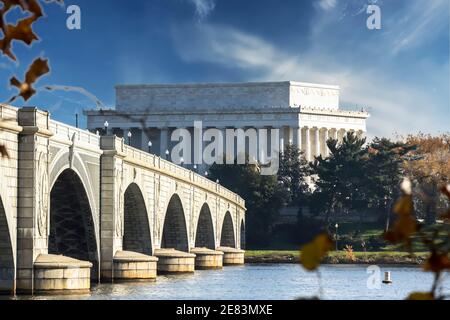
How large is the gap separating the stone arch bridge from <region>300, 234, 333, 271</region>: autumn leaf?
25.2 meters

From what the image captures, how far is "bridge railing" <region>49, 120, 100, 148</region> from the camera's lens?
174 feet

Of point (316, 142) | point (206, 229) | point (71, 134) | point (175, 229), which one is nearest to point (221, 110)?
point (316, 142)

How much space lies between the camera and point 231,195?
401ft

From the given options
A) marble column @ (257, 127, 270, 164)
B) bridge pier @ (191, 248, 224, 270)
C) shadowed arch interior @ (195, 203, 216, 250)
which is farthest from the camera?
marble column @ (257, 127, 270, 164)

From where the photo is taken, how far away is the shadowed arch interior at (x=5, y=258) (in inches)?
1829

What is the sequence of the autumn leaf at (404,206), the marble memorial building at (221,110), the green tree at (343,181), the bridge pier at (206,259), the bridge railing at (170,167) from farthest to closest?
the marble memorial building at (221,110) < the green tree at (343,181) < the bridge pier at (206,259) < the bridge railing at (170,167) < the autumn leaf at (404,206)

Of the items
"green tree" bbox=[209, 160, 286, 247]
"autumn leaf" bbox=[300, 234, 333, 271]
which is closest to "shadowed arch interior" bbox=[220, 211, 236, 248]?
"green tree" bbox=[209, 160, 286, 247]

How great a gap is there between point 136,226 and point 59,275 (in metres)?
26.2

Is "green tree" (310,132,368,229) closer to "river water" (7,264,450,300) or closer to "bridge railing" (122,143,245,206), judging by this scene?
"bridge railing" (122,143,245,206)

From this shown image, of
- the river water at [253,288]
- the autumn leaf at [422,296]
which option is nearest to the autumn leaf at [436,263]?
the autumn leaf at [422,296]

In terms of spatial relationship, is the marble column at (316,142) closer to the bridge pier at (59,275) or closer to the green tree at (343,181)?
the green tree at (343,181)

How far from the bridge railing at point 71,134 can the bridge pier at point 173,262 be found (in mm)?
16421

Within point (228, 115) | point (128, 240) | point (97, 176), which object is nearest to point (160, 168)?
point (128, 240)
